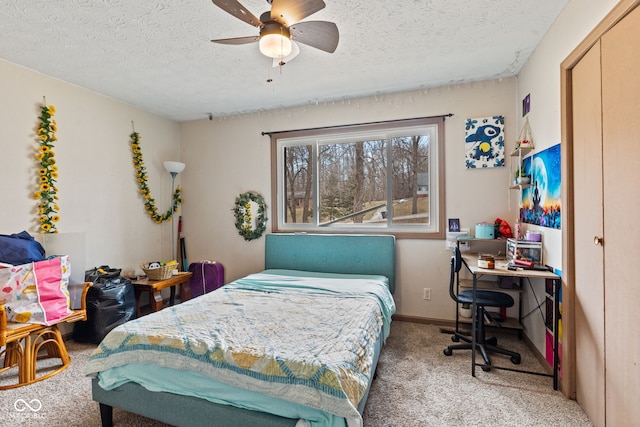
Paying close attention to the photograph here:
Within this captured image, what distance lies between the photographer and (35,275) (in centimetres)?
A: 230

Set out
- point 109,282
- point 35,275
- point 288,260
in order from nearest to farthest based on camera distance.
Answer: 1. point 35,275
2. point 109,282
3. point 288,260

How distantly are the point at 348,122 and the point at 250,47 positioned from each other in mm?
1502

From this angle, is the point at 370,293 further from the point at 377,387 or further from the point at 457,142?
the point at 457,142

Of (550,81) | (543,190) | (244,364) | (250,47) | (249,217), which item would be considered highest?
(250,47)

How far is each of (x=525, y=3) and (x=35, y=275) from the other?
3.90 meters

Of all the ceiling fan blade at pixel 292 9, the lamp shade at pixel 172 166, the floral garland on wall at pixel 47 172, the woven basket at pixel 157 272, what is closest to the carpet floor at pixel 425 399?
the woven basket at pixel 157 272

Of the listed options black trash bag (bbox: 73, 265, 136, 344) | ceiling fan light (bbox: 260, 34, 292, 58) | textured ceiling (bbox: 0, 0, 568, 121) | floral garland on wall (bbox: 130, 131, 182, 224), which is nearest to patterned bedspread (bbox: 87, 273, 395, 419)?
black trash bag (bbox: 73, 265, 136, 344)

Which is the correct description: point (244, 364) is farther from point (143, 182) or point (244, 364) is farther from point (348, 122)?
point (143, 182)

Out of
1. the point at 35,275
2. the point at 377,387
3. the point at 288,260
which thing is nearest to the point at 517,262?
the point at 377,387

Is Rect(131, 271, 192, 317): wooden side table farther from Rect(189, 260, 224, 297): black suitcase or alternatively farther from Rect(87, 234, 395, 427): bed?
Rect(87, 234, 395, 427): bed

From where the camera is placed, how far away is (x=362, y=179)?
12.2 feet

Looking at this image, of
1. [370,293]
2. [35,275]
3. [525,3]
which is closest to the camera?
[525,3]

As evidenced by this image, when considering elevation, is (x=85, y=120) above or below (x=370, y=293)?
above

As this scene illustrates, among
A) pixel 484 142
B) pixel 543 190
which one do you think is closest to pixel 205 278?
pixel 484 142
